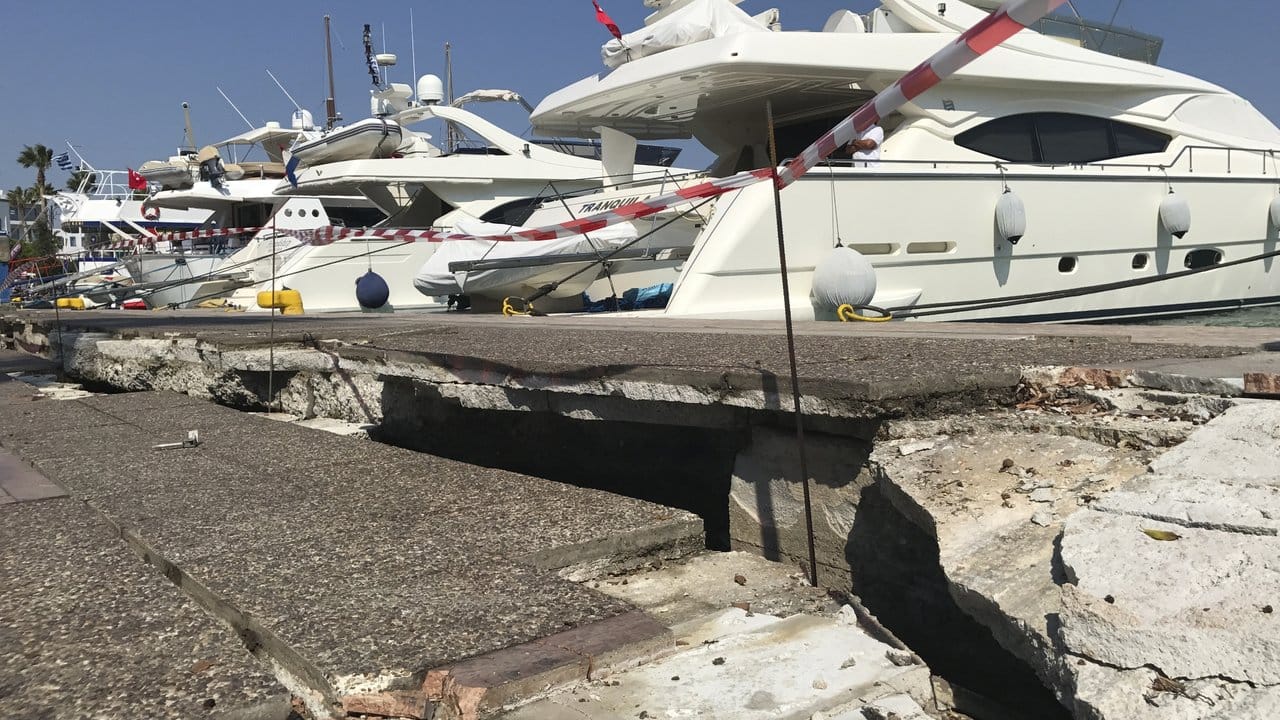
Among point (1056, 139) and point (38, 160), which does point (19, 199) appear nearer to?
point (38, 160)

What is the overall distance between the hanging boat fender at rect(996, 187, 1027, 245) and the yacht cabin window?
3.31ft

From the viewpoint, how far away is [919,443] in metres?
3.03

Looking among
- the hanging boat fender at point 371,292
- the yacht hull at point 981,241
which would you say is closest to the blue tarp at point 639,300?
the yacht hull at point 981,241

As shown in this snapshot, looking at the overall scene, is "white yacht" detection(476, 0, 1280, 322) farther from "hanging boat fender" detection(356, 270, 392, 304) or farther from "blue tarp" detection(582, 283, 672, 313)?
"hanging boat fender" detection(356, 270, 392, 304)

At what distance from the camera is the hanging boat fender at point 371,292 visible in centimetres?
1630

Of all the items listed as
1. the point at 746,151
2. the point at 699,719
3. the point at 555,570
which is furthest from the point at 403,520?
the point at 746,151

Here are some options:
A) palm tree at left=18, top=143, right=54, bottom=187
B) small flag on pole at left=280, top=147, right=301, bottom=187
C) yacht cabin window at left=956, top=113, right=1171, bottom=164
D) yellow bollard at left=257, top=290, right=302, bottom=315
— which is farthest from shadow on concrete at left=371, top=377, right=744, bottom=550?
palm tree at left=18, top=143, right=54, bottom=187

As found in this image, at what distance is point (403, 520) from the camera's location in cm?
328

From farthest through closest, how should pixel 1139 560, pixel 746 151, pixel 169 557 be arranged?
1. pixel 746 151
2. pixel 169 557
3. pixel 1139 560

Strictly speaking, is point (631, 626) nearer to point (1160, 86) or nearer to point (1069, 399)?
point (1069, 399)

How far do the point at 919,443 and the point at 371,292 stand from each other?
1433 centimetres

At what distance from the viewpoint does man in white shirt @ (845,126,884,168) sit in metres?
10.9

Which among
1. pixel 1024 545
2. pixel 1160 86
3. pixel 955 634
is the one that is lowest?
pixel 955 634

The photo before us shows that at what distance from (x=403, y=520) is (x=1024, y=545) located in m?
1.92
